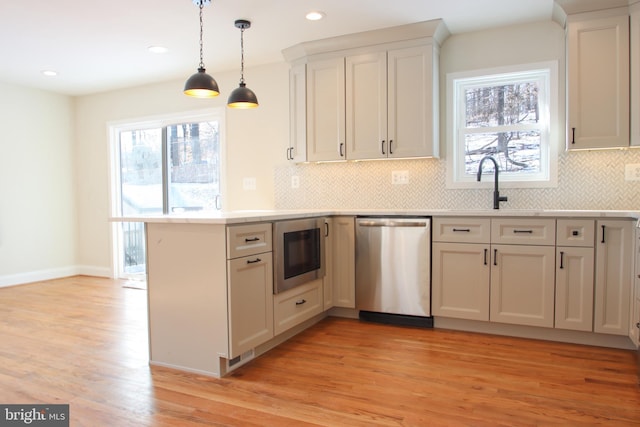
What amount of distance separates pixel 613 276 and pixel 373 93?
7.37 feet

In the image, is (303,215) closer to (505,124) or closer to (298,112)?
(298,112)

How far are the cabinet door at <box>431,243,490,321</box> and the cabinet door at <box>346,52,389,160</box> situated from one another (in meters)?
1.03

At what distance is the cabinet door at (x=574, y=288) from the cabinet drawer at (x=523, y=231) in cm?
12

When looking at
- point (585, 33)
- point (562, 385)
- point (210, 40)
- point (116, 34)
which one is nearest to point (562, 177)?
point (585, 33)

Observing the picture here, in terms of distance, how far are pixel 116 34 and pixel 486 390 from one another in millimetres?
3851

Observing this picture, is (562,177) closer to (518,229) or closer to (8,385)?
(518,229)

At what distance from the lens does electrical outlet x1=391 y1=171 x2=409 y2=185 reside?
388 cm

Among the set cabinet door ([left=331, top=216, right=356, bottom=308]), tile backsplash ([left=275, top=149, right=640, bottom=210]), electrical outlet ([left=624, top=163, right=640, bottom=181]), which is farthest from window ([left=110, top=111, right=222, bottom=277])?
→ electrical outlet ([left=624, top=163, right=640, bottom=181])

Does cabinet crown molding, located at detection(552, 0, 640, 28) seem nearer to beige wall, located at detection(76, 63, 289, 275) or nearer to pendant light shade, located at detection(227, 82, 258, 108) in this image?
pendant light shade, located at detection(227, 82, 258, 108)

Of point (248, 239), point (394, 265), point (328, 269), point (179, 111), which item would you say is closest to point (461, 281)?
point (394, 265)

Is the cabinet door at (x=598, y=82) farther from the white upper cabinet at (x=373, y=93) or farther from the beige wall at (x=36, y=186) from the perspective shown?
the beige wall at (x=36, y=186)

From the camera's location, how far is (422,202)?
383 cm

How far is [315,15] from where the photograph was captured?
3.29 metres

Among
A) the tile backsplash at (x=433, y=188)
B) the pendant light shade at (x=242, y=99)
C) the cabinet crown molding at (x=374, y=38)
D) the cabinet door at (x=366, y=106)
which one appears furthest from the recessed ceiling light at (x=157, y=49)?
the cabinet door at (x=366, y=106)
